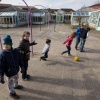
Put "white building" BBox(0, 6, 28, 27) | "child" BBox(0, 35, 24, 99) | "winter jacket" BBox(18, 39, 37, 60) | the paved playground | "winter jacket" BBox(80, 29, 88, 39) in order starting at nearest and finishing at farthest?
"child" BBox(0, 35, 24, 99) < the paved playground < "winter jacket" BBox(18, 39, 37, 60) < "winter jacket" BBox(80, 29, 88, 39) < "white building" BBox(0, 6, 28, 27)

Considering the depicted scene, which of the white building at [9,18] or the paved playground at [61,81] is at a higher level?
the white building at [9,18]

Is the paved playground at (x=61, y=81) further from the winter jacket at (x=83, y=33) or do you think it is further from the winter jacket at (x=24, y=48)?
the winter jacket at (x=83, y=33)

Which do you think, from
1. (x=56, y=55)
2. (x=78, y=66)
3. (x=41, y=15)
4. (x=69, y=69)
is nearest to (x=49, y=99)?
(x=69, y=69)

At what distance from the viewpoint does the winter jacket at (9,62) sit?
289cm

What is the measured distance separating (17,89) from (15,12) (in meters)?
23.4

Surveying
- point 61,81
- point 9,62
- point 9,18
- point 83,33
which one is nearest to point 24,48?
point 9,62

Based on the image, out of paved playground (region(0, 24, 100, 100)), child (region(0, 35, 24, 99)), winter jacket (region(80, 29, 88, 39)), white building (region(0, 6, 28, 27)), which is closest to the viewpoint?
child (region(0, 35, 24, 99))

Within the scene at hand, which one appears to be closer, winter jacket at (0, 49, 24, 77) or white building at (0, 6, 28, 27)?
winter jacket at (0, 49, 24, 77)

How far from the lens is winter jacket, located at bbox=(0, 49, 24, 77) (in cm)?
289

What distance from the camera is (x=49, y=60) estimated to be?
242 inches

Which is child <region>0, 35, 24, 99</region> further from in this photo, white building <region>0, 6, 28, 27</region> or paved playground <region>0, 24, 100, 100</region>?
white building <region>0, 6, 28, 27</region>

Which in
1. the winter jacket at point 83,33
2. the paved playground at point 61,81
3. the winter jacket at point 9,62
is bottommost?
the paved playground at point 61,81

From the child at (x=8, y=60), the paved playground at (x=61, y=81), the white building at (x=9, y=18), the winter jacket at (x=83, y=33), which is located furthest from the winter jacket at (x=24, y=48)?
the white building at (x=9, y=18)

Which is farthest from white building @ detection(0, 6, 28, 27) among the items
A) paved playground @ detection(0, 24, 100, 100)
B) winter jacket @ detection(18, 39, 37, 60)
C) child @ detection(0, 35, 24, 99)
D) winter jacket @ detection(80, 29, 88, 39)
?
child @ detection(0, 35, 24, 99)
